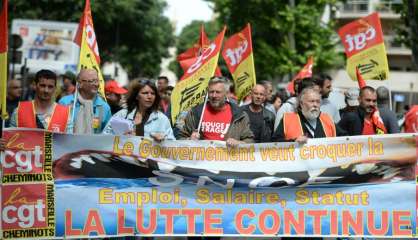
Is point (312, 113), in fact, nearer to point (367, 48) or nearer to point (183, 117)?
point (183, 117)

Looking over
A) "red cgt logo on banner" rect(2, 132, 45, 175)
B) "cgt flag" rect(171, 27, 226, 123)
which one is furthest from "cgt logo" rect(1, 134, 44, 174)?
"cgt flag" rect(171, 27, 226, 123)

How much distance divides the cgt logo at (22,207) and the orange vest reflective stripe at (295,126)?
2.32 metres

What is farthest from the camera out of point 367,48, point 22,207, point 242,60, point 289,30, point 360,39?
point 289,30

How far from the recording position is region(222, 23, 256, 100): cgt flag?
1050 centimetres

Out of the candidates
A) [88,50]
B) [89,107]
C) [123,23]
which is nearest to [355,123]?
[89,107]

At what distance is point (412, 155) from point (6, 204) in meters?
3.58

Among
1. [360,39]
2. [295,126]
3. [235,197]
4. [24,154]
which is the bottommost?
[235,197]

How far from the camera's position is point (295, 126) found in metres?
6.82

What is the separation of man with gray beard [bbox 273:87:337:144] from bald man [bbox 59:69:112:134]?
1768 millimetres

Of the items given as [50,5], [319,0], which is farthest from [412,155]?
[50,5]

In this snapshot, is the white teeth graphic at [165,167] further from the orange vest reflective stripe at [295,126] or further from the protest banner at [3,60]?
the protest banner at [3,60]

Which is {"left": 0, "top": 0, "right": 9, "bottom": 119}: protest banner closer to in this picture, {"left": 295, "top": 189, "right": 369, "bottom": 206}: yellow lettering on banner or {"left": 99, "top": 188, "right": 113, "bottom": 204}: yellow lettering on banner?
{"left": 99, "top": 188, "right": 113, "bottom": 204}: yellow lettering on banner

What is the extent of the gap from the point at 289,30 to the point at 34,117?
82.1 ft

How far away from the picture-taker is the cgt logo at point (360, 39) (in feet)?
34.7
